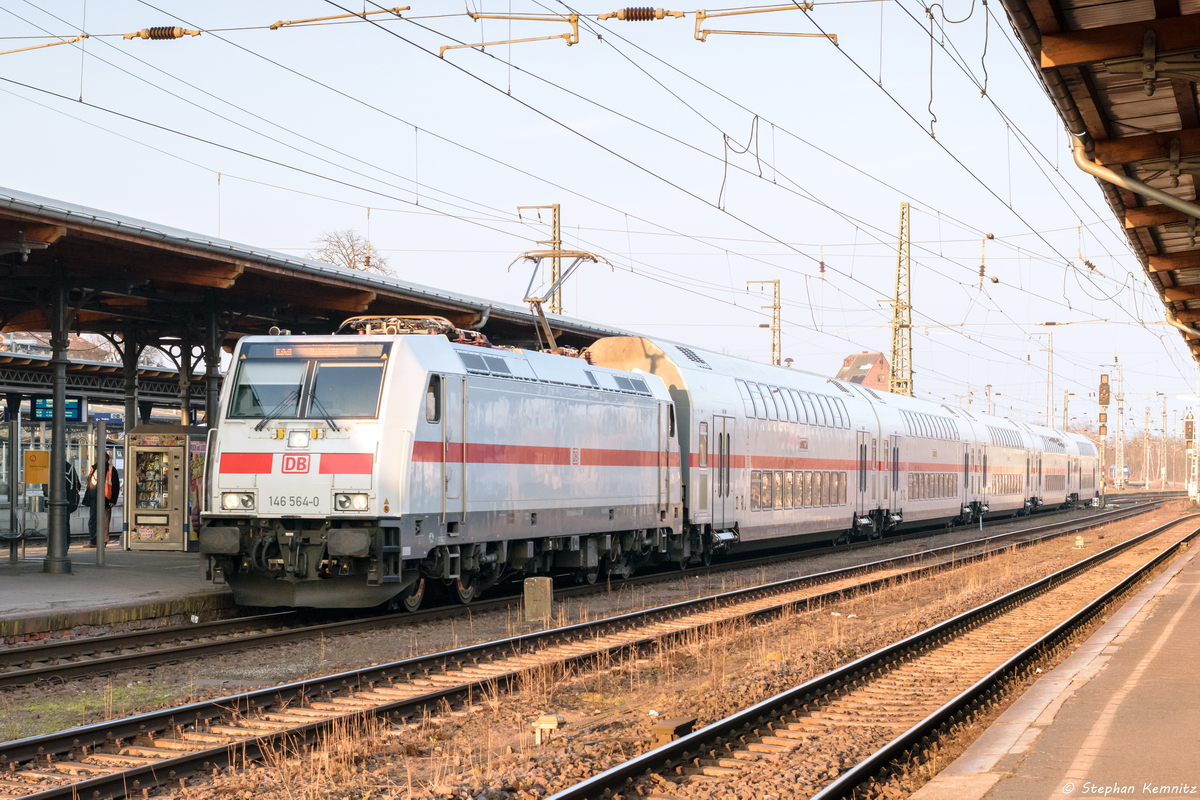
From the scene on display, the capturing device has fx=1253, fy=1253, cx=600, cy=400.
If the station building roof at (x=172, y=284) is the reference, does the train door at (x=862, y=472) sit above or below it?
below

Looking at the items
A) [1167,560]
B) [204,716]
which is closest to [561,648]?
[204,716]

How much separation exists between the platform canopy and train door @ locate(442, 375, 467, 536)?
7674 mm

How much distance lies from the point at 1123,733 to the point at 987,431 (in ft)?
123

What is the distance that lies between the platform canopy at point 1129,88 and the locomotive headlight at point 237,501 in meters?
9.82

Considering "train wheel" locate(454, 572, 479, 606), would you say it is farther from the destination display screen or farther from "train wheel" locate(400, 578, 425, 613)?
the destination display screen

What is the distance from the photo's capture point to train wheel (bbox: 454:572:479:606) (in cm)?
1681

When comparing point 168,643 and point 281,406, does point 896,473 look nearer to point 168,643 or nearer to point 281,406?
point 281,406

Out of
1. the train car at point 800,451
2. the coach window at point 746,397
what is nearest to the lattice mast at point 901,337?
the train car at point 800,451

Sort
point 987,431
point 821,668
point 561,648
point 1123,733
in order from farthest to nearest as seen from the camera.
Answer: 1. point 987,431
2. point 561,648
3. point 821,668
4. point 1123,733

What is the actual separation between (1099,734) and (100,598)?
1176 centimetres

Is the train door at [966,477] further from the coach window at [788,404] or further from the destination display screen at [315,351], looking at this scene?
the destination display screen at [315,351]

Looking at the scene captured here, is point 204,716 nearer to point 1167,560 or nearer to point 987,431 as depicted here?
point 1167,560

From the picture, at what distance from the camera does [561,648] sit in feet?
44.7

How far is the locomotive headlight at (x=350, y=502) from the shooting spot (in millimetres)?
14500
